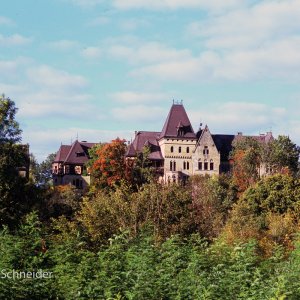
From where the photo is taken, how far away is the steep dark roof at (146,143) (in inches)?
3465

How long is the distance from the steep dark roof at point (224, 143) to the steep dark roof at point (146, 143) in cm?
809

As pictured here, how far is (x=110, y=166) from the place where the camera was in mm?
70312

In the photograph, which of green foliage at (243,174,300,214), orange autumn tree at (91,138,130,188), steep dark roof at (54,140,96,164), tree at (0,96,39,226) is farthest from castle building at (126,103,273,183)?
tree at (0,96,39,226)

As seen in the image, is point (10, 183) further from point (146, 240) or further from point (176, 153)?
point (176, 153)

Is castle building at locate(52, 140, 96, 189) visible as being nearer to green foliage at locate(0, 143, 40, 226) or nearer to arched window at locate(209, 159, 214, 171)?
arched window at locate(209, 159, 214, 171)

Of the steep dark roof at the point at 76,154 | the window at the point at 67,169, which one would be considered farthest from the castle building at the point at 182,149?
the window at the point at 67,169

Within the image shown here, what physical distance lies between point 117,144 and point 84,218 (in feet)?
145

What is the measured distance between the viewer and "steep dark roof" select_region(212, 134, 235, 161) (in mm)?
90500

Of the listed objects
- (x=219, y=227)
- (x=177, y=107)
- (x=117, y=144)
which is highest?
(x=177, y=107)

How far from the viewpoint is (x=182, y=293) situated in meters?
12.0

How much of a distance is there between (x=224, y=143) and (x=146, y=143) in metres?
11.0

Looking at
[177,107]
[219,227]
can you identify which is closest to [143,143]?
[177,107]

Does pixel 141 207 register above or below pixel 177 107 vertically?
below

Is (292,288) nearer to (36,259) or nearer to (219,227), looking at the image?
(36,259)
